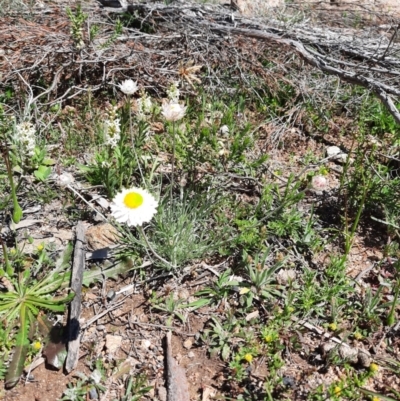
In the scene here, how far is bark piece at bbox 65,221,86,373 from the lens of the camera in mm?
2010

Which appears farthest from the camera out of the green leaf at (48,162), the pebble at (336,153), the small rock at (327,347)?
the pebble at (336,153)

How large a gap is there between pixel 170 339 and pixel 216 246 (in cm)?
56

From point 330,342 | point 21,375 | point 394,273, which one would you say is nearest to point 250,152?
point 394,273

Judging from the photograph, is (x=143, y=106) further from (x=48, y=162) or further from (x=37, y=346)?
(x=37, y=346)

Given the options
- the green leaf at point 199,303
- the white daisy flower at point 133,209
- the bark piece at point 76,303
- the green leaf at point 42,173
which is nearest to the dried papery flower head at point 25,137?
the green leaf at point 42,173

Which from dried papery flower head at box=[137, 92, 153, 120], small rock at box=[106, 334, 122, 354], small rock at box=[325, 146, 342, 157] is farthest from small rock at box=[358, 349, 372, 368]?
dried papery flower head at box=[137, 92, 153, 120]

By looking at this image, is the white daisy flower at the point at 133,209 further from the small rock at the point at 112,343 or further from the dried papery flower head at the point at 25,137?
the dried papery flower head at the point at 25,137

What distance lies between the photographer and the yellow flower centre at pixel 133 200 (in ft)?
6.44

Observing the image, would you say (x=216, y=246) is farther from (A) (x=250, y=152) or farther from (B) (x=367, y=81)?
(B) (x=367, y=81)

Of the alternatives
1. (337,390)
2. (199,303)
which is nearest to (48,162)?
(199,303)

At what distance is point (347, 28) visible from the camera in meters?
5.11

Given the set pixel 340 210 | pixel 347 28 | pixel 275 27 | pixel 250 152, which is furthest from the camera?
pixel 347 28

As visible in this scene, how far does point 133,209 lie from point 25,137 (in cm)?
116

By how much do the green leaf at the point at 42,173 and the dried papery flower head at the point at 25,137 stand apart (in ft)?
0.36
